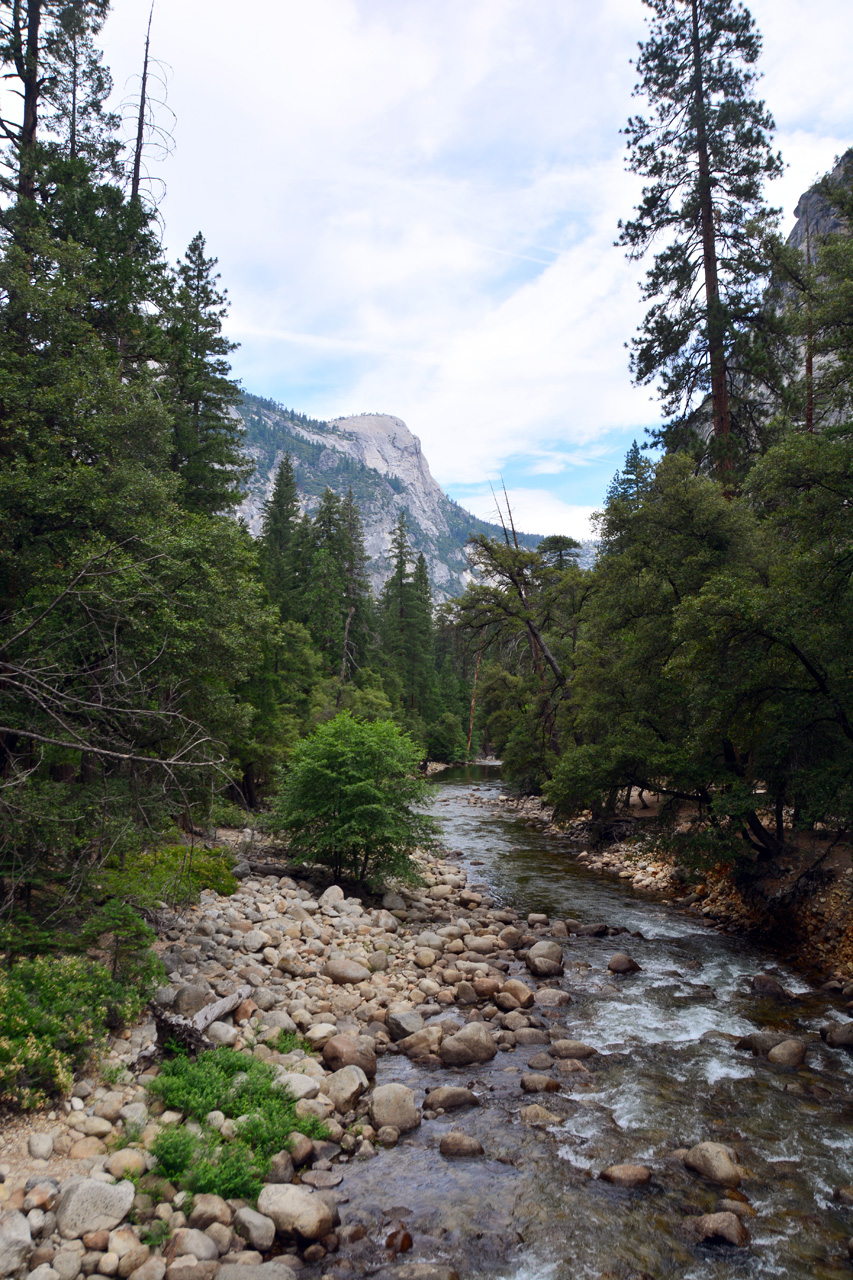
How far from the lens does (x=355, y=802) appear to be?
1290 centimetres

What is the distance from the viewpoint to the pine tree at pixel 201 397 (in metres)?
17.4

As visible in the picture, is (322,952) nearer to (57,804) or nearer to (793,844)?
(57,804)

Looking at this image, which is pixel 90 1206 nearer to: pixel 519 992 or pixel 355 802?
pixel 519 992

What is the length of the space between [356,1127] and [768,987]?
629cm

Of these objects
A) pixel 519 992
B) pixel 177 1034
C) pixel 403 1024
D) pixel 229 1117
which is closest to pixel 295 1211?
pixel 229 1117

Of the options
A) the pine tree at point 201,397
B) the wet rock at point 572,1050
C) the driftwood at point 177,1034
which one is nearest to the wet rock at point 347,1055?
the driftwood at point 177,1034

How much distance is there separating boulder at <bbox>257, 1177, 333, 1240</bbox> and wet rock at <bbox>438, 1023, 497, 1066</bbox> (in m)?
2.78

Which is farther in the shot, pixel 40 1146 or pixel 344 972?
pixel 344 972

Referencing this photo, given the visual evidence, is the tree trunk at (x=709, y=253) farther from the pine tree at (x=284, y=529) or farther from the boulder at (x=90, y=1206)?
the pine tree at (x=284, y=529)

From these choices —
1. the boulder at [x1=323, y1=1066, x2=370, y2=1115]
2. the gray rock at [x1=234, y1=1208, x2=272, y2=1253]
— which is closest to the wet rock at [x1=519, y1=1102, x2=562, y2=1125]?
the boulder at [x1=323, y1=1066, x2=370, y2=1115]

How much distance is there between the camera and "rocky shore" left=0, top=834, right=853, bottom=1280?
4.41m

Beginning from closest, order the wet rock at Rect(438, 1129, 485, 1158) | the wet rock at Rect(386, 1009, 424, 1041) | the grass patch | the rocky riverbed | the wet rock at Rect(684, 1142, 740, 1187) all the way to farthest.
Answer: the rocky riverbed → the grass patch → the wet rock at Rect(684, 1142, 740, 1187) → the wet rock at Rect(438, 1129, 485, 1158) → the wet rock at Rect(386, 1009, 424, 1041)

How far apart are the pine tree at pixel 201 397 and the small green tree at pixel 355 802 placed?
25.0ft

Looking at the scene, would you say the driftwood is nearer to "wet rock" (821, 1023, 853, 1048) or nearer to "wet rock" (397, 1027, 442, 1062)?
"wet rock" (397, 1027, 442, 1062)
